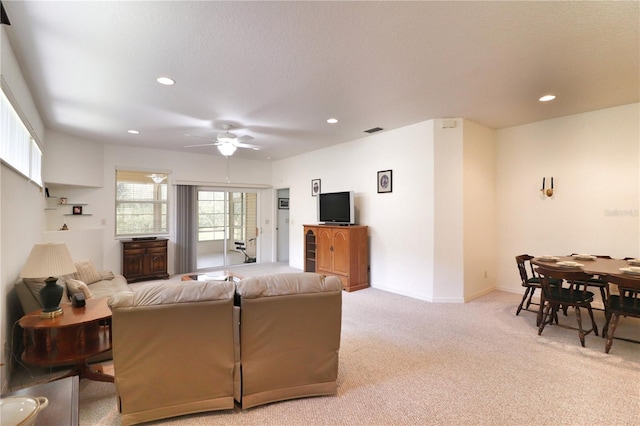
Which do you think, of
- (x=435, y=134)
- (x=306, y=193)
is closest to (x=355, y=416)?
(x=435, y=134)

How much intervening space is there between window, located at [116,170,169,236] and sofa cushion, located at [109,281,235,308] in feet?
17.2

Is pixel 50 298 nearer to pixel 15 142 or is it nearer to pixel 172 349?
pixel 172 349

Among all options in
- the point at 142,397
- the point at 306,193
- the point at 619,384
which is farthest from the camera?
the point at 306,193

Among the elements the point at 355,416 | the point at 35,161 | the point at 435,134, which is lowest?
the point at 355,416

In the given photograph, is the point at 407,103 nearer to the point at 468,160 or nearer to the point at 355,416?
the point at 468,160

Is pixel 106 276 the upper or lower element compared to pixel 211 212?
lower

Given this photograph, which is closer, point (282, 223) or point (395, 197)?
point (395, 197)

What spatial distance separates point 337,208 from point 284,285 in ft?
12.5

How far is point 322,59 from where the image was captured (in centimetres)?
277

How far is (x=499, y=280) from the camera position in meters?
5.31

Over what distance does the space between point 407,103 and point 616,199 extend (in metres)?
3.17

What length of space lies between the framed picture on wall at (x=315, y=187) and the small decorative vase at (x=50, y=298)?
4963 millimetres

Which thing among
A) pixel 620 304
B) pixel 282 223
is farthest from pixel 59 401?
pixel 282 223

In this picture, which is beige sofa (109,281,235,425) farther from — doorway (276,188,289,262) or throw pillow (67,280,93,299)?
doorway (276,188,289,262)
